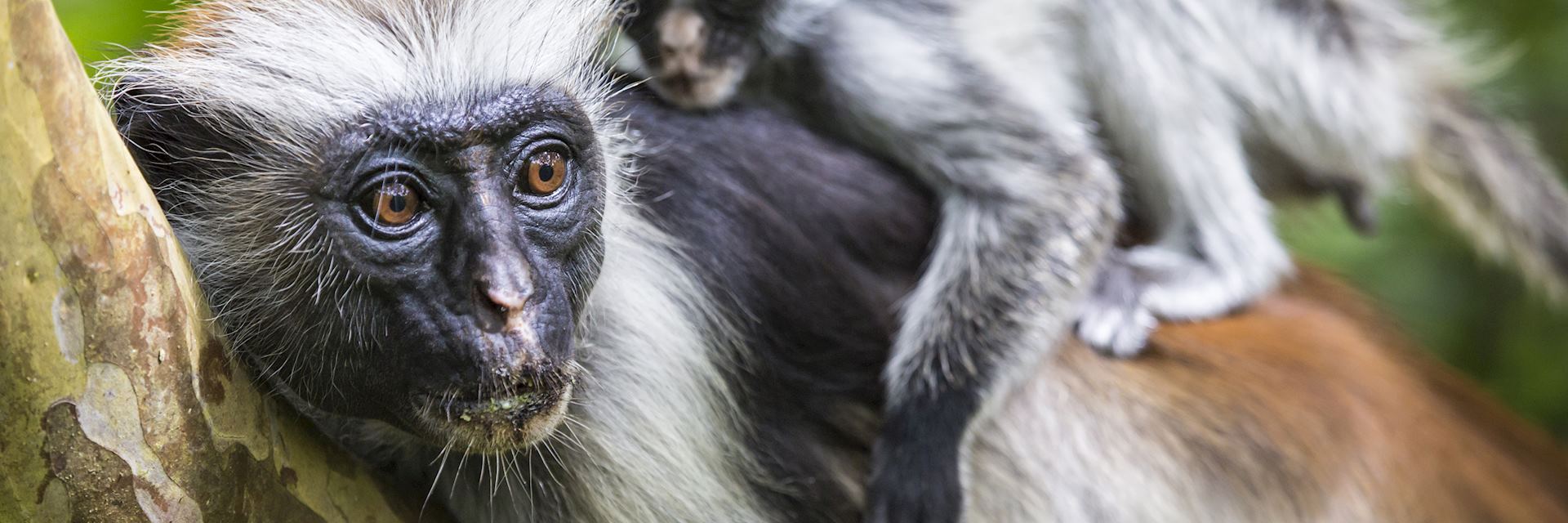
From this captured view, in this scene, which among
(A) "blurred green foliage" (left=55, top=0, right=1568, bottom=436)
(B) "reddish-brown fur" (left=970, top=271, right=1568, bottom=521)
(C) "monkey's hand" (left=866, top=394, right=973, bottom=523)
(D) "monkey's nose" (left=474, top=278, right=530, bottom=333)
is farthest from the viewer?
(A) "blurred green foliage" (left=55, top=0, right=1568, bottom=436)

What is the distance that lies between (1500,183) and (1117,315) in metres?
2.18

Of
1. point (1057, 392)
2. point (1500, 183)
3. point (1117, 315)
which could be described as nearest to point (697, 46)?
point (1057, 392)

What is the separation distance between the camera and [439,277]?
2316mm

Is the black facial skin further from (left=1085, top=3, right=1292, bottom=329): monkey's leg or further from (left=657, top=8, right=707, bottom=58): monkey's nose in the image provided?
(left=1085, top=3, right=1292, bottom=329): monkey's leg

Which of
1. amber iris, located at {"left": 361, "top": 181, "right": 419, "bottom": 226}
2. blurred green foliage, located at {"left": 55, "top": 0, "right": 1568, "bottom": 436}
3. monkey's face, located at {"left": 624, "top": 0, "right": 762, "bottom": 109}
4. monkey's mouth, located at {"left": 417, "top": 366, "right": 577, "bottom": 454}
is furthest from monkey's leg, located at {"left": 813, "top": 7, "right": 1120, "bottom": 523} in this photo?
blurred green foliage, located at {"left": 55, "top": 0, "right": 1568, "bottom": 436}

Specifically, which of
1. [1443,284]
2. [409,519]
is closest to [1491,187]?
[1443,284]

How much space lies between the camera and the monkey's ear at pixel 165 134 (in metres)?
2.54

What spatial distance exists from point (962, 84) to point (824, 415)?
3.40 feet

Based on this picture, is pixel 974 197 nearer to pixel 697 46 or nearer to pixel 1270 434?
pixel 697 46

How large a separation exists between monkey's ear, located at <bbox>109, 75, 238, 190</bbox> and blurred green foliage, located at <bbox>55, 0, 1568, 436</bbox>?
4.87 meters

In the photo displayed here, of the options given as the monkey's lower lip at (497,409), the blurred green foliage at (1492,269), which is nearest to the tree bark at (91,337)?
the monkey's lower lip at (497,409)

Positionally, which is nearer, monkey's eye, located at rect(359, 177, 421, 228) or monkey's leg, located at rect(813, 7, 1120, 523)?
monkey's eye, located at rect(359, 177, 421, 228)

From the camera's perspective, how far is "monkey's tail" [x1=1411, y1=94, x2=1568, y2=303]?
16.3ft

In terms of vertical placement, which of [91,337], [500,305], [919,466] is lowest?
[919,466]
